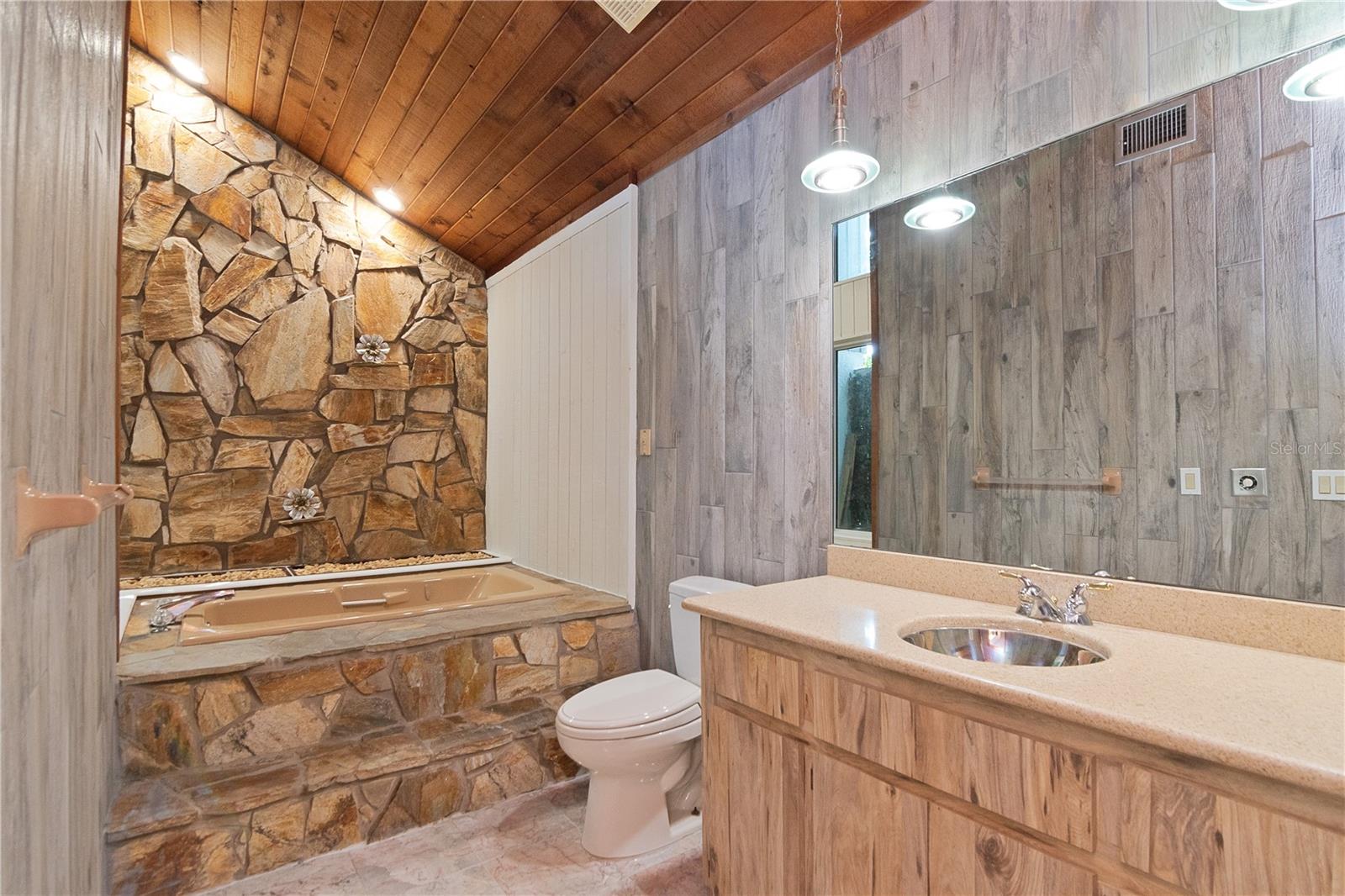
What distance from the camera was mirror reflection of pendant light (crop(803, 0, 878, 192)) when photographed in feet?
5.34

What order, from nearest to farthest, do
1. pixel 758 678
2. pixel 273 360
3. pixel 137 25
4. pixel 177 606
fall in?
pixel 758 678 → pixel 177 606 → pixel 137 25 → pixel 273 360

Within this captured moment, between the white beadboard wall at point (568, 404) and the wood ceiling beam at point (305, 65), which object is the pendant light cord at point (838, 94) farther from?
the wood ceiling beam at point (305, 65)

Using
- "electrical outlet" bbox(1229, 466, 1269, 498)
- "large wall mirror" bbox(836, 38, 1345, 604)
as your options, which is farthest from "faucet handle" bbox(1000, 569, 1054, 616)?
"electrical outlet" bbox(1229, 466, 1269, 498)

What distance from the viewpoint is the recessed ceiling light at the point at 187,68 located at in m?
3.08

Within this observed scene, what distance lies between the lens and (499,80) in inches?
98.4

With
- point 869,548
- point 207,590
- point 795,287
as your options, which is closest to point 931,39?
point 795,287

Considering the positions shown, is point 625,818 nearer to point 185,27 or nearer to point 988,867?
point 988,867

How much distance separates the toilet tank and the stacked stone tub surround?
1.85 ft

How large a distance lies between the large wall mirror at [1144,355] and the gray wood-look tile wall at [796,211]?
9cm

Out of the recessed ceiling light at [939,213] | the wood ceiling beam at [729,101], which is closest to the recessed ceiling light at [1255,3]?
the recessed ceiling light at [939,213]

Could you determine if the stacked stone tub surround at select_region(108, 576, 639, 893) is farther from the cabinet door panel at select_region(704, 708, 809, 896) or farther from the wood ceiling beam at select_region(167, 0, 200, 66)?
the wood ceiling beam at select_region(167, 0, 200, 66)

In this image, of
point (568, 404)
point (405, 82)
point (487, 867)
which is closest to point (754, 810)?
point (487, 867)

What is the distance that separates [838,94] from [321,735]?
8.36 feet

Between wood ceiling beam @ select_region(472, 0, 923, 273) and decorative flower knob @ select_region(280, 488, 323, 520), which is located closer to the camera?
wood ceiling beam @ select_region(472, 0, 923, 273)
